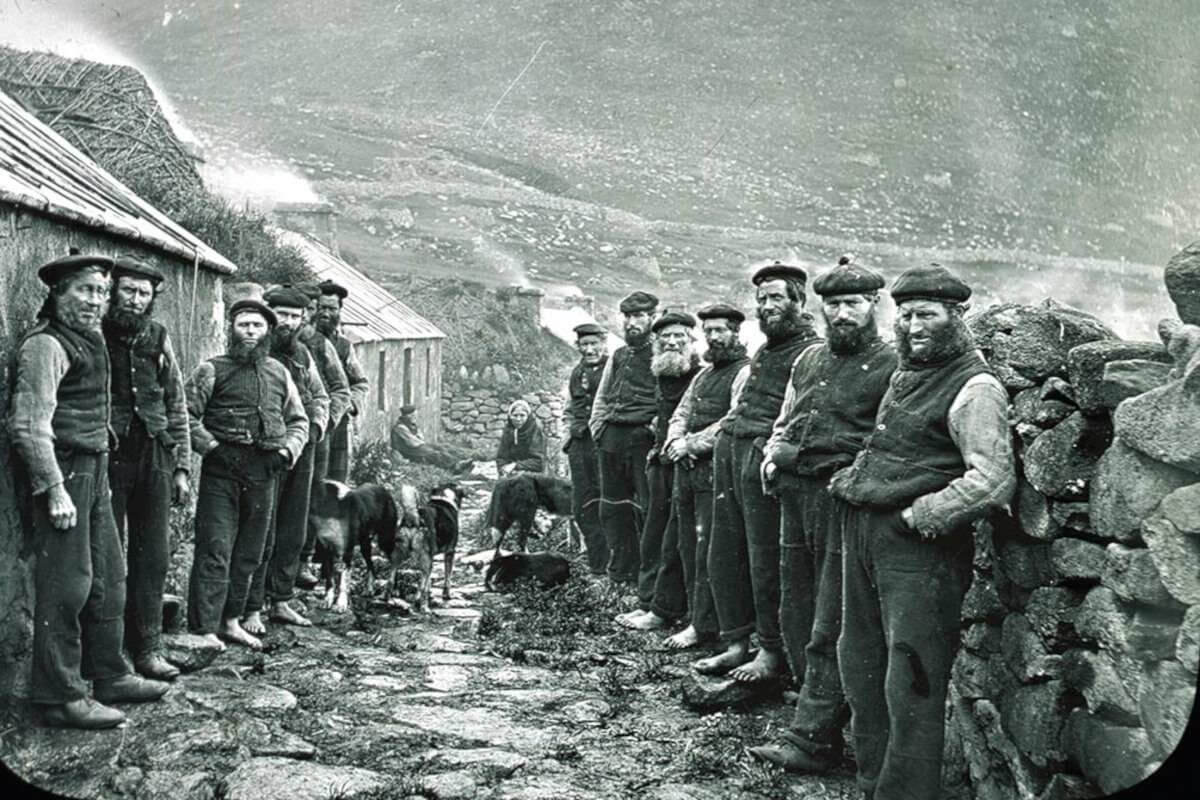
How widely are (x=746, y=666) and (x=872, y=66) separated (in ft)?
126

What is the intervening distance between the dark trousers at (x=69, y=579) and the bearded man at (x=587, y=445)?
556 cm

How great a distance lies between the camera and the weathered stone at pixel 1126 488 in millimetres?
2842

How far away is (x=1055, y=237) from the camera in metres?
27.7

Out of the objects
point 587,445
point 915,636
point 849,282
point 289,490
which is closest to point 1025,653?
point 915,636

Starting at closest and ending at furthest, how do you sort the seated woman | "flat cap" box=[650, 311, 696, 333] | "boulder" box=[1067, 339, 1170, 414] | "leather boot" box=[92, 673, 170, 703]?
"boulder" box=[1067, 339, 1170, 414] → "leather boot" box=[92, 673, 170, 703] → "flat cap" box=[650, 311, 696, 333] → the seated woman

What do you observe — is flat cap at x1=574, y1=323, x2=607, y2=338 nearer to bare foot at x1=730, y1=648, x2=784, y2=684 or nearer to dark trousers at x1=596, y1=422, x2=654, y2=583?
dark trousers at x1=596, y1=422, x2=654, y2=583

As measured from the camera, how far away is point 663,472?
7977 mm

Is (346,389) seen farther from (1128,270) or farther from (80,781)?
(1128,270)

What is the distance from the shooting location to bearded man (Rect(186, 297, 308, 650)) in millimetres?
6180

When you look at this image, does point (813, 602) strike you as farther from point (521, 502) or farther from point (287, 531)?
→ point (521, 502)

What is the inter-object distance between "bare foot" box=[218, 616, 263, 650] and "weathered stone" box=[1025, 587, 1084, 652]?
4.78 metres

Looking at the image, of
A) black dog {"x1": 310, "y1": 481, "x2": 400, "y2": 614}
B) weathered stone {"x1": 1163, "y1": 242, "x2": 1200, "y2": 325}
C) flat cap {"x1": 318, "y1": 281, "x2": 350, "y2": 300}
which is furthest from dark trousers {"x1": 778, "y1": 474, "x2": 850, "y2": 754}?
flat cap {"x1": 318, "y1": 281, "x2": 350, "y2": 300}

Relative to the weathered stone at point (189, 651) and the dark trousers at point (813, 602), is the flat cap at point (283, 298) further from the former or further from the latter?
the dark trousers at point (813, 602)

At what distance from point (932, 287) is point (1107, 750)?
173 centimetres
